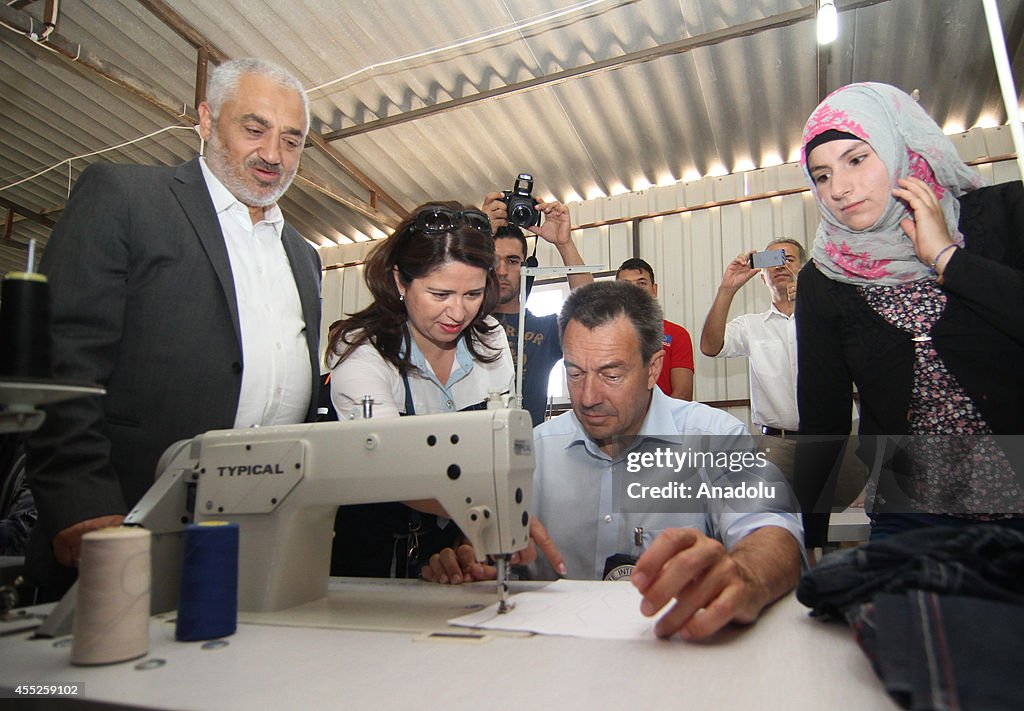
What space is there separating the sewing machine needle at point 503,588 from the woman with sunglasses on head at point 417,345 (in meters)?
0.56

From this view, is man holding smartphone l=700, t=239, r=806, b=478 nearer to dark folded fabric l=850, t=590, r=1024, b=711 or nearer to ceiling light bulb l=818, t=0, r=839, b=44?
ceiling light bulb l=818, t=0, r=839, b=44

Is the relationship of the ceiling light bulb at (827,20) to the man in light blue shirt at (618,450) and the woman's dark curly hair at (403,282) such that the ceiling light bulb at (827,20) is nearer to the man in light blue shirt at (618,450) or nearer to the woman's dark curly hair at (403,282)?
the man in light blue shirt at (618,450)

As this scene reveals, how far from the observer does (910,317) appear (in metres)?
1.62

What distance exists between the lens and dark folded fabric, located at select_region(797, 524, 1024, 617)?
25.3 inches

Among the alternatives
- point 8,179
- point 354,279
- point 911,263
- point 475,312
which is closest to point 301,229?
point 354,279

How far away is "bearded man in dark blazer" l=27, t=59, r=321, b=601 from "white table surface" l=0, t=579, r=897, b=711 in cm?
39

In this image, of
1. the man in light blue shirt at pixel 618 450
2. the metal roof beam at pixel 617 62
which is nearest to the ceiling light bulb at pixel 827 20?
the metal roof beam at pixel 617 62

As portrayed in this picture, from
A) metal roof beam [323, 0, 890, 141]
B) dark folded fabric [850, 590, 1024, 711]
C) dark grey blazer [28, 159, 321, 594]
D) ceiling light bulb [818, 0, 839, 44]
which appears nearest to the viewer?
dark folded fabric [850, 590, 1024, 711]

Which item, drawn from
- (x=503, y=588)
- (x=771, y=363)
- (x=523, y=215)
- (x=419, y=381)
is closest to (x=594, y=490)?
(x=419, y=381)

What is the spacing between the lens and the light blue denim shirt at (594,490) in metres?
1.66

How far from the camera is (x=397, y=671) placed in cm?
74

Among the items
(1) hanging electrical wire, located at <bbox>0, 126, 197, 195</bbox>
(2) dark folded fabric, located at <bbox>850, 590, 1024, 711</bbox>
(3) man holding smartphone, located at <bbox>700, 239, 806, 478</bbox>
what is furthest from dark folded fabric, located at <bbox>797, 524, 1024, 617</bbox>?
(1) hanging electrical wire, located at <bbox>0, 126, 197, 195</bbox>

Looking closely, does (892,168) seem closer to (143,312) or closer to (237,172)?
(237,172)

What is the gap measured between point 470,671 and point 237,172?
4.91ft
